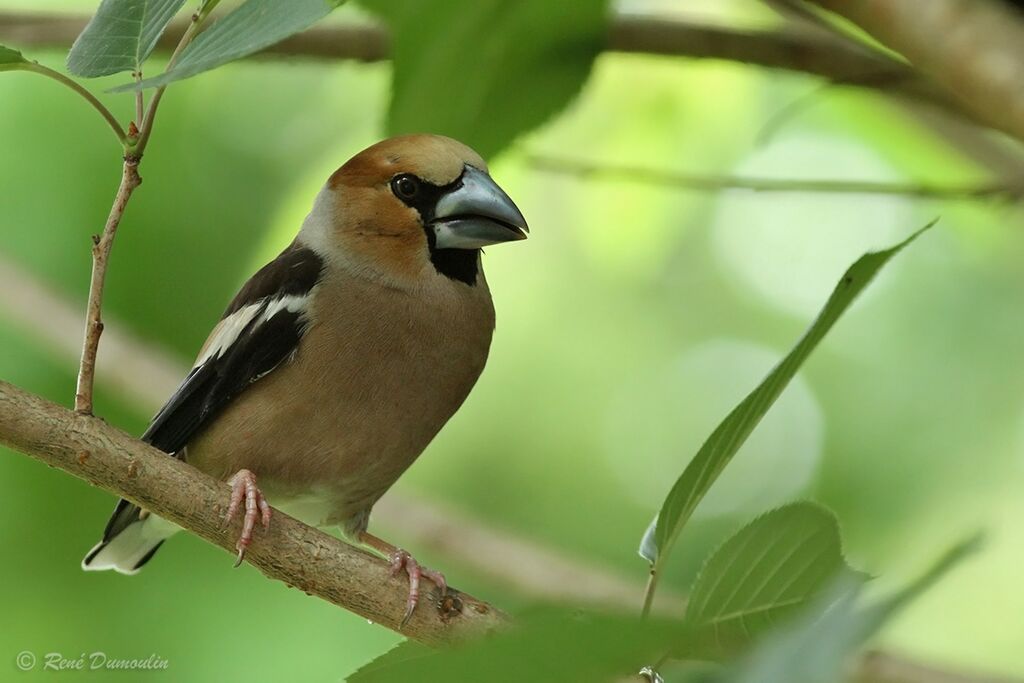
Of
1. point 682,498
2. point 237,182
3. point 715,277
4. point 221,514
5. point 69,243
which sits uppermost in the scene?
point 715,277

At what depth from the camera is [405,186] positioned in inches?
141

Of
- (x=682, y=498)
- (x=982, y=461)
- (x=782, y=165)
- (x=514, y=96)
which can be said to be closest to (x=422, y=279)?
(x=514, y=96)

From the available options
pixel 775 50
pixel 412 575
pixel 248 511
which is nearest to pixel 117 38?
pixel 248 511

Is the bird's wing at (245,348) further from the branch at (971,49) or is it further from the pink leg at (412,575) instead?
the branch at (971,49)

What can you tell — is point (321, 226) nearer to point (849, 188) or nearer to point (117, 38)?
point (849, 188)

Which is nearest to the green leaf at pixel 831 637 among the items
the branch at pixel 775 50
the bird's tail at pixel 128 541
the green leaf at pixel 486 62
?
the green leaf at pixel 486 62

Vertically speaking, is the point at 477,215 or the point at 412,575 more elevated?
the point at 477,215

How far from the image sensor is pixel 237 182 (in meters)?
5.41

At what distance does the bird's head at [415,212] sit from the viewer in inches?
133

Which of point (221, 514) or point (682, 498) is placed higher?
point (221, 514)

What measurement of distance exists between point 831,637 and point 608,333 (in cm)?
621

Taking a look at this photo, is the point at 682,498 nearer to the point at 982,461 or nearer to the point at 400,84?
the point at 400,84

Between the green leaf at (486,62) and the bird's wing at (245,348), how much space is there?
3.38 ft

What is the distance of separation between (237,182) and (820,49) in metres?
3.23
